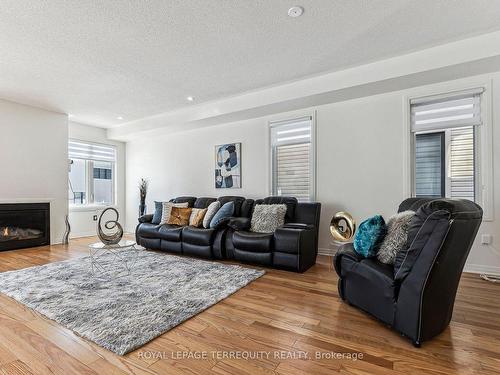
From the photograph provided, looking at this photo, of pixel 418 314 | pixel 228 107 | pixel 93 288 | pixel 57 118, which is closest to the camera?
pixel 418 314

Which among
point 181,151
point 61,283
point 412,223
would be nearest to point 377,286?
point 412,223

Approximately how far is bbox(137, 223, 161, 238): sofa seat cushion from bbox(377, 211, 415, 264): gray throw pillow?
353 centimetres

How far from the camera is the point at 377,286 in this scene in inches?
76.6

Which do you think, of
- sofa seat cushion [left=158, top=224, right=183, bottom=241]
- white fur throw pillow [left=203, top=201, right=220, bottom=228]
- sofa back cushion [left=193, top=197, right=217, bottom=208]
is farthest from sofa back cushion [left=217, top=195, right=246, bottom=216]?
sofa seat cushion [left=158, top=224, right=183, bottom=241]

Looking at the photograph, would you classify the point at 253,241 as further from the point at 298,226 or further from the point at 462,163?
the point at 462,163

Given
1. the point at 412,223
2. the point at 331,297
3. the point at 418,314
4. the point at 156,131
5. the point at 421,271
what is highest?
the point at 156,131

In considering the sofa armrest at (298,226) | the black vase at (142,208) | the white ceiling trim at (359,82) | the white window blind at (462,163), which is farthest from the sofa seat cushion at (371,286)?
the black vase at (142,208)

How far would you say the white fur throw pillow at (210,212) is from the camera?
430 cm

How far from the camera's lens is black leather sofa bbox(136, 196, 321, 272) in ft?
11.0

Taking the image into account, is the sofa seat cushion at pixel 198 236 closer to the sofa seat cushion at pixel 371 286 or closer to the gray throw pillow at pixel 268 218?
the gray throw pillow at pixel 268 218

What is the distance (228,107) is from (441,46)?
3.02 meters

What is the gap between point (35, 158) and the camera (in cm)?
500

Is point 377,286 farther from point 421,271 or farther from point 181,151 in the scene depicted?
point 181,151

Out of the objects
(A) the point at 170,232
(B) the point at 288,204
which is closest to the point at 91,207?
(A) the point at 170,232
